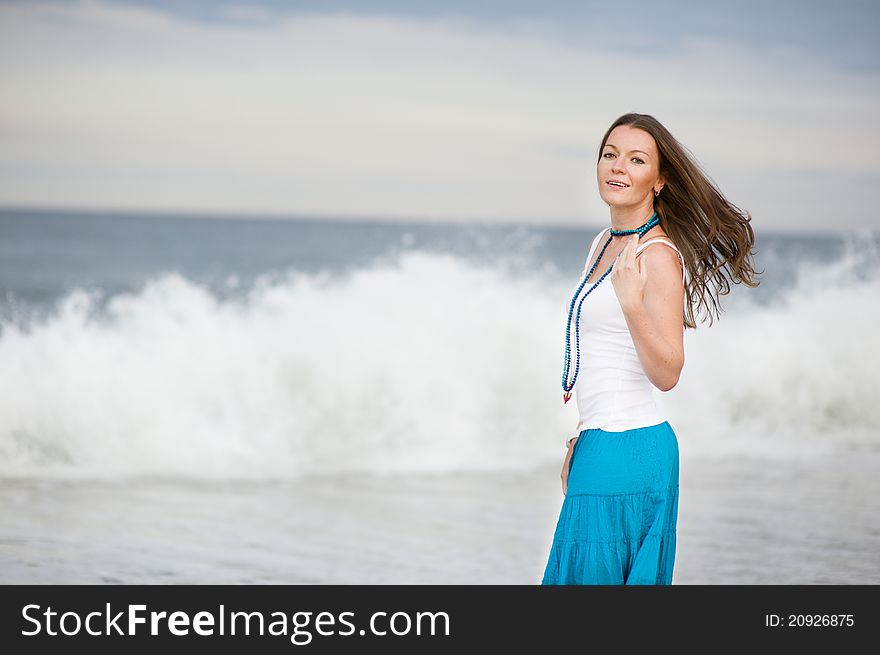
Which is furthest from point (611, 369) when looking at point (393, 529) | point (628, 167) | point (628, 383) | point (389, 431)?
point (389, 431)

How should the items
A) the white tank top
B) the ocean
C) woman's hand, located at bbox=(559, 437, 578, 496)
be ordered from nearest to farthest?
the white tank top
woman's hand, located at bbox=(559, 437, 578, 496)
the ocean

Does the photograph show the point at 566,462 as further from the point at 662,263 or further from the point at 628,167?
the point at 628,167

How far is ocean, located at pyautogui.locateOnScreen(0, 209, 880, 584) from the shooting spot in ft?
16.1

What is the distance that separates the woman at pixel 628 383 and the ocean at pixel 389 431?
2.21m

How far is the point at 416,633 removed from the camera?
3.11 meters

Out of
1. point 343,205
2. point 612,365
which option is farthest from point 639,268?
point 343,205

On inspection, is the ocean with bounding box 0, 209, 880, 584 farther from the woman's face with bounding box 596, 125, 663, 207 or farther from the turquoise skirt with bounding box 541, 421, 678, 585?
the woman's face with bounding box 596, 125, 663, 207

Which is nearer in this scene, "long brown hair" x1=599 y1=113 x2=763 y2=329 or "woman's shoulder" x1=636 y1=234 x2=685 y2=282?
"woman's shoulder" x1=636 y1=234 x2=685 y2=282

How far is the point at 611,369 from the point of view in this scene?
239 cm

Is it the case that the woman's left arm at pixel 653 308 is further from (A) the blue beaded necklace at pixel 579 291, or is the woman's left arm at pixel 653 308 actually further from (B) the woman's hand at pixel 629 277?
(A) the blue beaded necklace at pixel 579 291

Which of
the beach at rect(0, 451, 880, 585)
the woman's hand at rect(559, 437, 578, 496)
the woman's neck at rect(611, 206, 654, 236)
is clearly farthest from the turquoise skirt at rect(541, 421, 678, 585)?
the beach at rect(0, 451, 880, 585)

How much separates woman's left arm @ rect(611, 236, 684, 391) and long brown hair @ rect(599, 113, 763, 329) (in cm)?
15

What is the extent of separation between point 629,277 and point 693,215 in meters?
0.33

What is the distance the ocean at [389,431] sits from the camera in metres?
4.92
